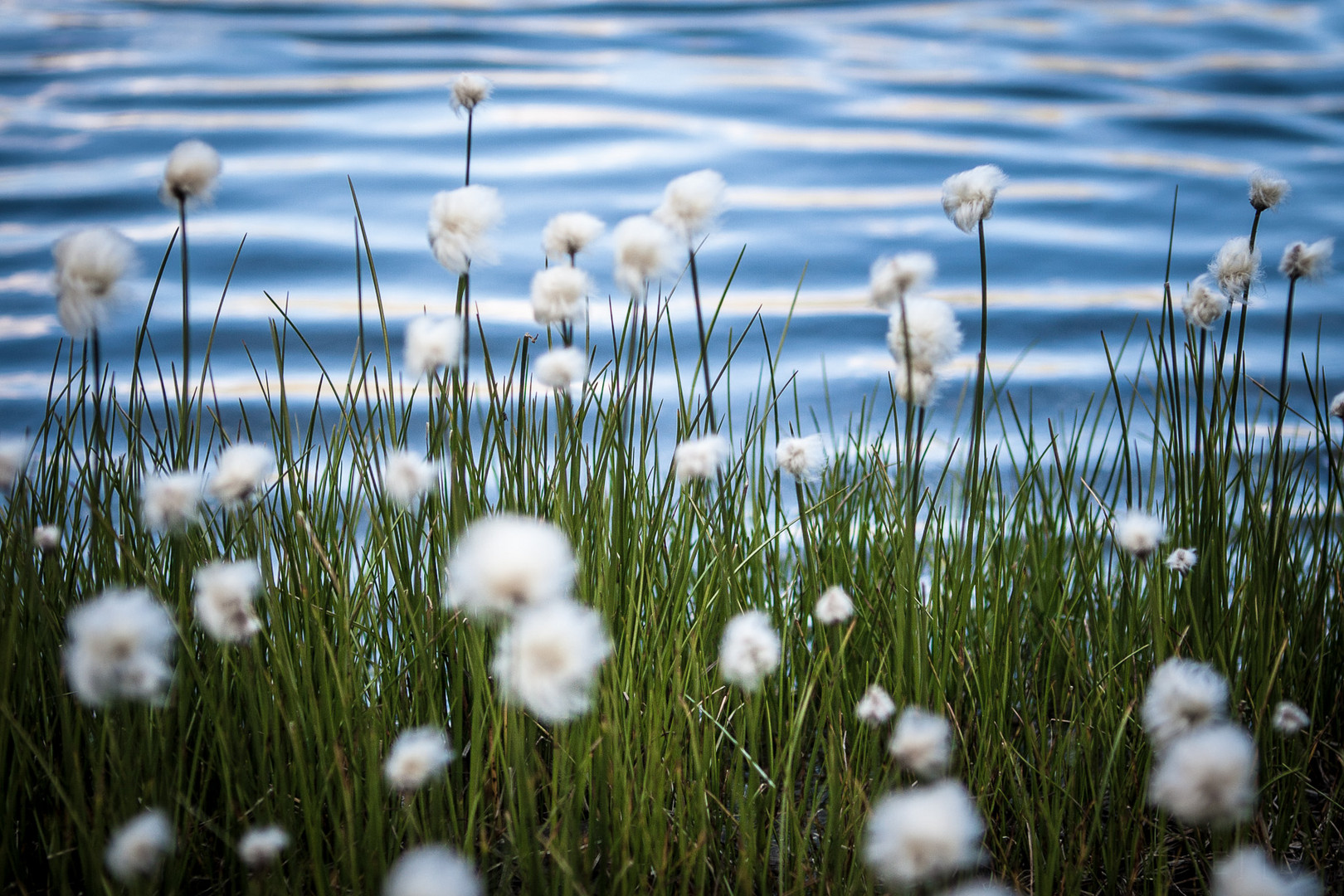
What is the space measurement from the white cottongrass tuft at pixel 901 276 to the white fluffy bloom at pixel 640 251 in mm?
160

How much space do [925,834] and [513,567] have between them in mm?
235

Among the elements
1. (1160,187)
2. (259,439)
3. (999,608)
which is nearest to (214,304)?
(259,439)

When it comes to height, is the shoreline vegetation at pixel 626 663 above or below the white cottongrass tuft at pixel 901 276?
below

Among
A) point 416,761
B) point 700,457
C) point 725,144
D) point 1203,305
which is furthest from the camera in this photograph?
point 725,144

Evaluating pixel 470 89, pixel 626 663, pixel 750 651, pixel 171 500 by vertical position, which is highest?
pixel 470 89

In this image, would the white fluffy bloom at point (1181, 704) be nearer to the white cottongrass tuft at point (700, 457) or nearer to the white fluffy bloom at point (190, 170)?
the white cottongrass tuft at point (700, 457)

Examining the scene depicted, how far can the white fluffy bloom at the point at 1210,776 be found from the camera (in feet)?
1.54

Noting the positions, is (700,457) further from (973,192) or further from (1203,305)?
(1203,305)

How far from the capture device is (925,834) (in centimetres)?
47

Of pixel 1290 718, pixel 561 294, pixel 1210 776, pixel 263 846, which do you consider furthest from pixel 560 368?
pixel 1290 718

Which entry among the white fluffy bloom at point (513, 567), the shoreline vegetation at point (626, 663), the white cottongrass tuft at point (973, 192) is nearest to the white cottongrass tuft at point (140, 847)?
the shoreline vegetation at point (626, 663)

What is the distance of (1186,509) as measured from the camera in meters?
1.02

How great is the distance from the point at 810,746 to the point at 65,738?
0.69m

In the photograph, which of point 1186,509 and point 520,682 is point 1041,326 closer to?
point 1186,509
